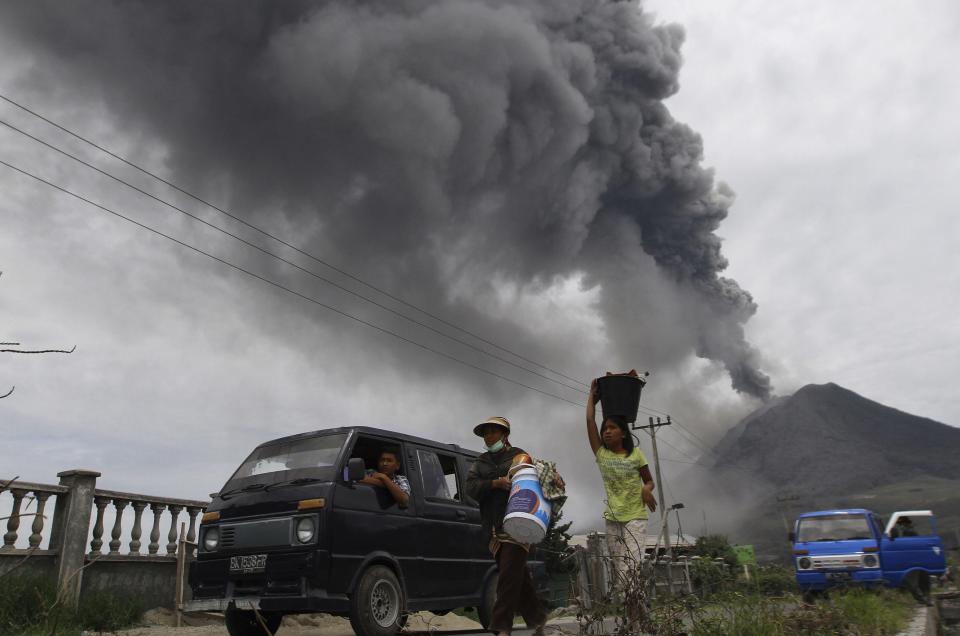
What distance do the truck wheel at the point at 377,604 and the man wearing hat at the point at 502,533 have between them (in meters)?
1.34

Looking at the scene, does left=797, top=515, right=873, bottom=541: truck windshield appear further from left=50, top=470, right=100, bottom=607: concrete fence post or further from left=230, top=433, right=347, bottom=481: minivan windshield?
left=50, top=470, right=100, bottom=607: concrete fence post

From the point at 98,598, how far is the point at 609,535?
5676 millimetres

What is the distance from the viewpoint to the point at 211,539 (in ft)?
20.5

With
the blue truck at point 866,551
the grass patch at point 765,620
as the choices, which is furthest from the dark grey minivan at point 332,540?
the blue truck at point 866,551

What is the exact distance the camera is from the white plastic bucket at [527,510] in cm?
434

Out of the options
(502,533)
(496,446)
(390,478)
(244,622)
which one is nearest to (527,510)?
(502,533)

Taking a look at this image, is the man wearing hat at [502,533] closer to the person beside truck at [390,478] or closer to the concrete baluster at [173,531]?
the person beside truck at [390,478]

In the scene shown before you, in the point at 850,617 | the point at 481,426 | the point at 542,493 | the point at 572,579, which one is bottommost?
the point at 850,617

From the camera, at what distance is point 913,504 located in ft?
475

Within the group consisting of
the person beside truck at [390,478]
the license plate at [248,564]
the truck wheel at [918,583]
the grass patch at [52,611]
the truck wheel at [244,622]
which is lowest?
the truck wheel at [918,583]

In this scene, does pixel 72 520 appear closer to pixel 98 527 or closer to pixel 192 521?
pixel 98 527

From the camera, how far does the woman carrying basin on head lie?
5613 mm

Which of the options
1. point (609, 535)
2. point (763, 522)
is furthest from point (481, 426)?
point (763, 522)

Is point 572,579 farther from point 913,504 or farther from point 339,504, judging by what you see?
point 913,504
